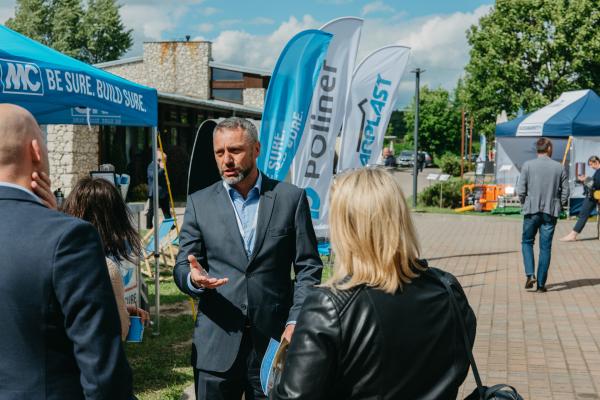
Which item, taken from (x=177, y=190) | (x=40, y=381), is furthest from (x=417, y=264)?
(x=177, y=190)

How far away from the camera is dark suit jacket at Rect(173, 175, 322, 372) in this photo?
3.24 meters

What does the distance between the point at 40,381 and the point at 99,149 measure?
22284 millimetres

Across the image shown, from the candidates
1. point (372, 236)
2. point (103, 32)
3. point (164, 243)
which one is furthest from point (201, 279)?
point (103, 32)

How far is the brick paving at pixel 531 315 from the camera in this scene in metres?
5.86

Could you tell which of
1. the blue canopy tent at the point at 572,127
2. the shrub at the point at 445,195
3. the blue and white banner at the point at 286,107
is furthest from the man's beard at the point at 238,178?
the shrub at the point at 445,195

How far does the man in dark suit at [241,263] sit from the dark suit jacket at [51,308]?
3.92 ft

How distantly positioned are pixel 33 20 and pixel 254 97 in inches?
1438

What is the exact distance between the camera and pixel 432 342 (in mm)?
2039

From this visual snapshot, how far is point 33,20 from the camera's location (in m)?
64.9

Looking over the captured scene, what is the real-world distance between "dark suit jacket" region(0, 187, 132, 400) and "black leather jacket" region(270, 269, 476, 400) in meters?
0.53

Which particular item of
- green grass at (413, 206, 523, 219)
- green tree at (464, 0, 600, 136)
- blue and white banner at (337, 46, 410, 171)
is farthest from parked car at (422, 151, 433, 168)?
blue and white banner at (337, 46, 410, 171)

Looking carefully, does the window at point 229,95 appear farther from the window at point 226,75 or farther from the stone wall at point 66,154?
the stone wall at point 66,154

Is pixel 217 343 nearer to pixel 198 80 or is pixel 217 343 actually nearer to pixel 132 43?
pixel 198 80

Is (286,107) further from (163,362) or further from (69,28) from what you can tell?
(69,28)
